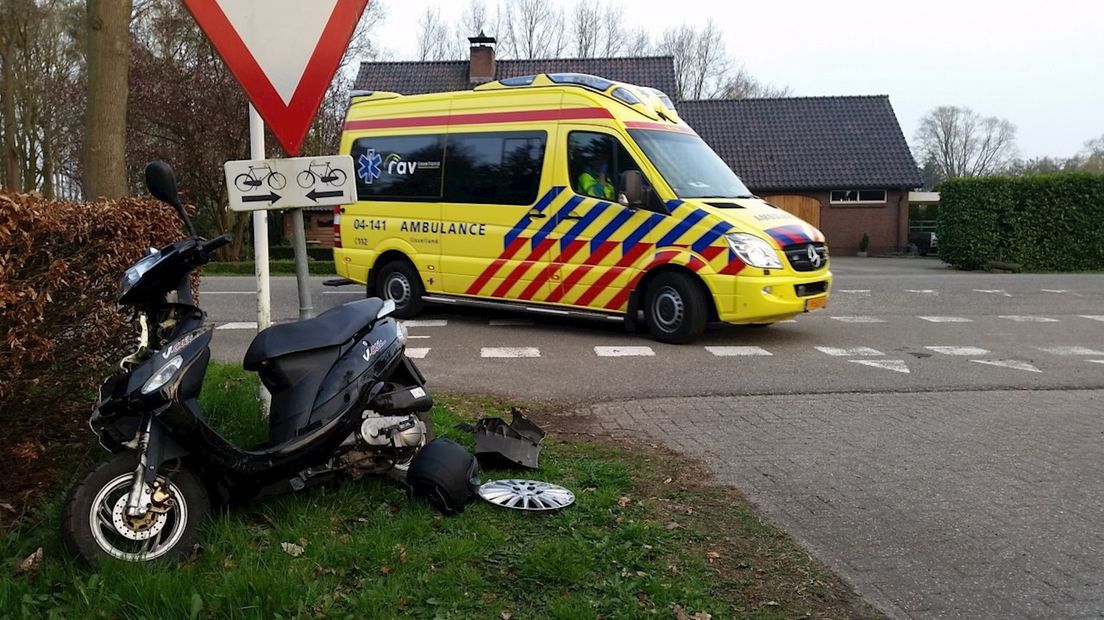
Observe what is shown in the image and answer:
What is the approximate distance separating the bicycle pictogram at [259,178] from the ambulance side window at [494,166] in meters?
6.27

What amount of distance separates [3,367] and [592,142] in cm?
Answer: 744

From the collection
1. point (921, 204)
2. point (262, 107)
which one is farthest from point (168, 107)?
point (921, 204)

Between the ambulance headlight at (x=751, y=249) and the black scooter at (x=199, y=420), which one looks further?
the ambulance headlight at (x=751, y=249)

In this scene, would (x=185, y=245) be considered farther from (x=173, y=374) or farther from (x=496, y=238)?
(x=496, y=238)

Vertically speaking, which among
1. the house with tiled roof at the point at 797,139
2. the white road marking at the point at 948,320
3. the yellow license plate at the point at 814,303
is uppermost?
the house with tiled roof at the point at 797,139

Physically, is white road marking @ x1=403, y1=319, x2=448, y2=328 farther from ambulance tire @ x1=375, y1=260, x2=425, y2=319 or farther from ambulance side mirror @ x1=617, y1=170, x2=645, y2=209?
ambulance side mirror @ x1=617, y1=170, x2=645, y2=209

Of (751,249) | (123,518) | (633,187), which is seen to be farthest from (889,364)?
(123,518)

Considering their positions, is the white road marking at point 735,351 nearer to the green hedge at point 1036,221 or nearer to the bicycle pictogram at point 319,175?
the bicycle pictogram at point 319,175

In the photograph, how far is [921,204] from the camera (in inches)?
1426

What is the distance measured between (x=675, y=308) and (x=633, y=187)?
4.47 feet

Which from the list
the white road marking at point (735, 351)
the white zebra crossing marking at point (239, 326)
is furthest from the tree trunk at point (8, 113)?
the white road marking at point (735, 351)

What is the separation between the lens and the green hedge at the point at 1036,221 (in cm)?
2205

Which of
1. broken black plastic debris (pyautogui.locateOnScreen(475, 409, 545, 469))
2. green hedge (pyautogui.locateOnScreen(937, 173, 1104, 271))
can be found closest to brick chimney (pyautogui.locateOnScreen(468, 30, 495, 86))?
green hedge (pyautogui.locateOnScreen(937, 173, 1104, 271))

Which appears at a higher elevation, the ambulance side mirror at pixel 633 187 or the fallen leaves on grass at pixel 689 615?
the ambulance side mirror at pixel 633 187
